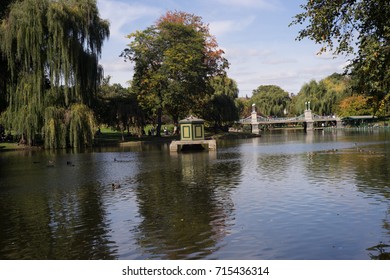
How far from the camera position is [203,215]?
1291 cm

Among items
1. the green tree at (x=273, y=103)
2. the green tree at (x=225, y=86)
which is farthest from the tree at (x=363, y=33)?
the green tree at (x=273, y=103)

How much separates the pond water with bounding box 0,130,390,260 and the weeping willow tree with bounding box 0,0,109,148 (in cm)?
2322

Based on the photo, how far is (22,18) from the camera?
141 ft

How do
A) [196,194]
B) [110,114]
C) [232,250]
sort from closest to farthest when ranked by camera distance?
[232,250]
[196,194]
[110,114]

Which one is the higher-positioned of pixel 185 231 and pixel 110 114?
pixel 110 114

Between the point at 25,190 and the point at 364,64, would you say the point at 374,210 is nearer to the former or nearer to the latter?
the point at 364,64

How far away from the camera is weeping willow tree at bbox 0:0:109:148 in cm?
4331

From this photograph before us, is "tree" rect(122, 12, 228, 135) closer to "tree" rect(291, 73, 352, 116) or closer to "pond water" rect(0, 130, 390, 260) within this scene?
"pond water" rect(0, 130, 390, 260)

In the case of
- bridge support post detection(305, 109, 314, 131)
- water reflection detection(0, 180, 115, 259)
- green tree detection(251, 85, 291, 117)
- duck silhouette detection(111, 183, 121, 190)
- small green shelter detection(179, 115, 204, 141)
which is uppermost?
green tree detection(251, 85, 291, 117)

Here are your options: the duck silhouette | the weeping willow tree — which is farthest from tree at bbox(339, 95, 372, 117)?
the duck silhouette
